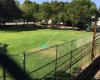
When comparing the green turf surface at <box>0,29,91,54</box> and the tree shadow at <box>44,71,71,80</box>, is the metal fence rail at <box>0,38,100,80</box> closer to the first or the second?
the tree shadow at <box>44,71,71,80</box>

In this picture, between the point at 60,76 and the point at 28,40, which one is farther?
the point at 28,40

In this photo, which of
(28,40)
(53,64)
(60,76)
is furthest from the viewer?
(28,40)

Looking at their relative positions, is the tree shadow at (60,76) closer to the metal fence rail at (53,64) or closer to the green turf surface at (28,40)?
the metal fence rail at (53,64)

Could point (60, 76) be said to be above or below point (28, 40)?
above

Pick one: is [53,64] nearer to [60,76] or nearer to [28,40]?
[60,76]

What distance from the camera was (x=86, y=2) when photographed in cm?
11244

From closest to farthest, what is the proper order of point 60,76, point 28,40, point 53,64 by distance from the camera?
1. point 60,76
2. point 53,64
3. point 28,40

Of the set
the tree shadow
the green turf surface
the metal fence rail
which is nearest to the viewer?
the metal fence rail

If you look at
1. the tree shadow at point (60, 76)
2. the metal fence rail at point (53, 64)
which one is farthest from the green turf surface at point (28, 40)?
the tree shadow at point (60, 76)

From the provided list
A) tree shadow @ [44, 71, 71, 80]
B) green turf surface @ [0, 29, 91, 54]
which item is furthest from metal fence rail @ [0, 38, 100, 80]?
green turf surface @ [0, 29, 91, 54]

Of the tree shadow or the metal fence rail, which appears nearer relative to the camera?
the metal fence rail

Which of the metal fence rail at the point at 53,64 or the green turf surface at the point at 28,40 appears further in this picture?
the green turf surface at the point at 28,40

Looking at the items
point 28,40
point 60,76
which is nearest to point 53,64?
point 60,76

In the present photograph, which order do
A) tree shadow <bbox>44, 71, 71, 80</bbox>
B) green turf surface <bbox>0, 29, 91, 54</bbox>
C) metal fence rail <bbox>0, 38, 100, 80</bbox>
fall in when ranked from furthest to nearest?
green turf surface <bbox>0, 29, 91, 54</bbox> → tree shadow <bbox>44, 71, 71, 80</bbox> → metal fence rail <bbox>0, 38, 100, 80</bbox>
